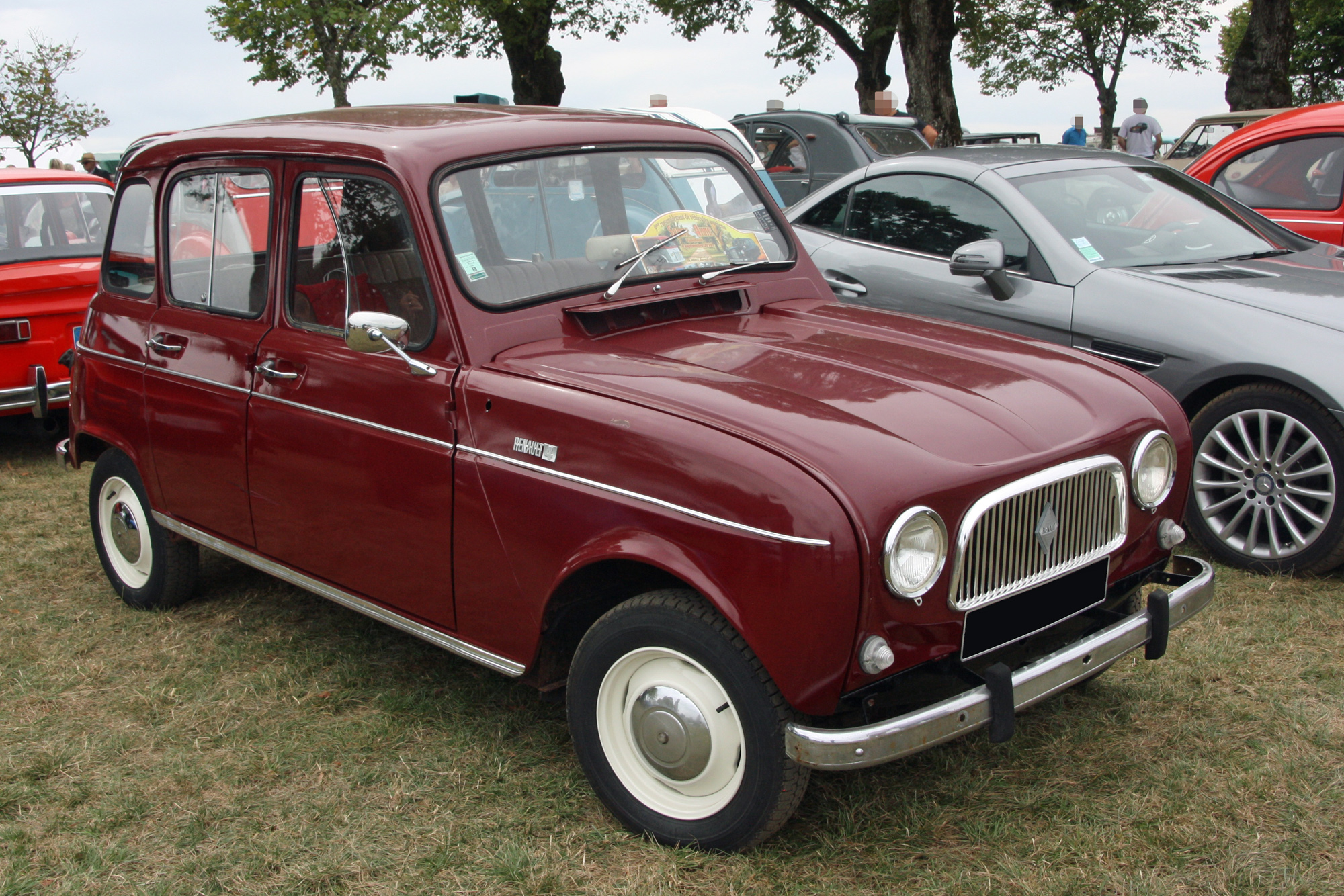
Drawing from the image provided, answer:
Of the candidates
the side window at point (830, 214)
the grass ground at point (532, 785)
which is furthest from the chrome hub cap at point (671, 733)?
the side window at point (830, 214)

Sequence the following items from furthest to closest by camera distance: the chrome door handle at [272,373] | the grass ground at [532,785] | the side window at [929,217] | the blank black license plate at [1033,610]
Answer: the side window at [929,217]
the chrome door handle at [272,373]
the grass ground at [532,785]
the blank black license plate at [1033,610]

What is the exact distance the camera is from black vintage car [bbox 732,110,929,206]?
42.0ft

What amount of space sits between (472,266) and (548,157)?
1.81 ft

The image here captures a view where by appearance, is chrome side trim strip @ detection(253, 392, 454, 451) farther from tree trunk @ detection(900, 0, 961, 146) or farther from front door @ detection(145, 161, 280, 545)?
tree trunk @ detection(900, 0, 961, 146)

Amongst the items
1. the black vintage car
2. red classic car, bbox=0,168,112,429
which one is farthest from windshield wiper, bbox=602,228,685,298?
the black vintage car

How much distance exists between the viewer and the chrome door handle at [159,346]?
4.30 meters

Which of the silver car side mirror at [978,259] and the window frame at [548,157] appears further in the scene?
the silver car side mirror at [978,259]

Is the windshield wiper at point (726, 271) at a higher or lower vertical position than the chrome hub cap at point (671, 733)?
higher

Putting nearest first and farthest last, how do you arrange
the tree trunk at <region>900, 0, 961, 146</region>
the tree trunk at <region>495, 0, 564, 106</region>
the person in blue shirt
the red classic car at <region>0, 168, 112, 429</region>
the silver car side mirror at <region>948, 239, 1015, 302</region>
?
the silver car side mirror at <region>948, 239, 1015, 302</region>
the red classic car at <region>0, 168, 112, 429</region>
the tree trunk at <region>900, 0, 961, 146</region>
the person in blue shirt
the tree trunk at <region>495, 0, 564, 106</region>

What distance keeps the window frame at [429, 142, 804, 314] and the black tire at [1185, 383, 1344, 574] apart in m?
1.96

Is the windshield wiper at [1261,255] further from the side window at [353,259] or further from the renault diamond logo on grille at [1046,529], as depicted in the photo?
the side window at [353,259]

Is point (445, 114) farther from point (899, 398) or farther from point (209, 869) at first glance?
point (209, 869)

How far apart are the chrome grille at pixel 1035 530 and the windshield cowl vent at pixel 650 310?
1349 mm

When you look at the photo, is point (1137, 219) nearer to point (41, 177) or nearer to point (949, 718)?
point (949, 718)
